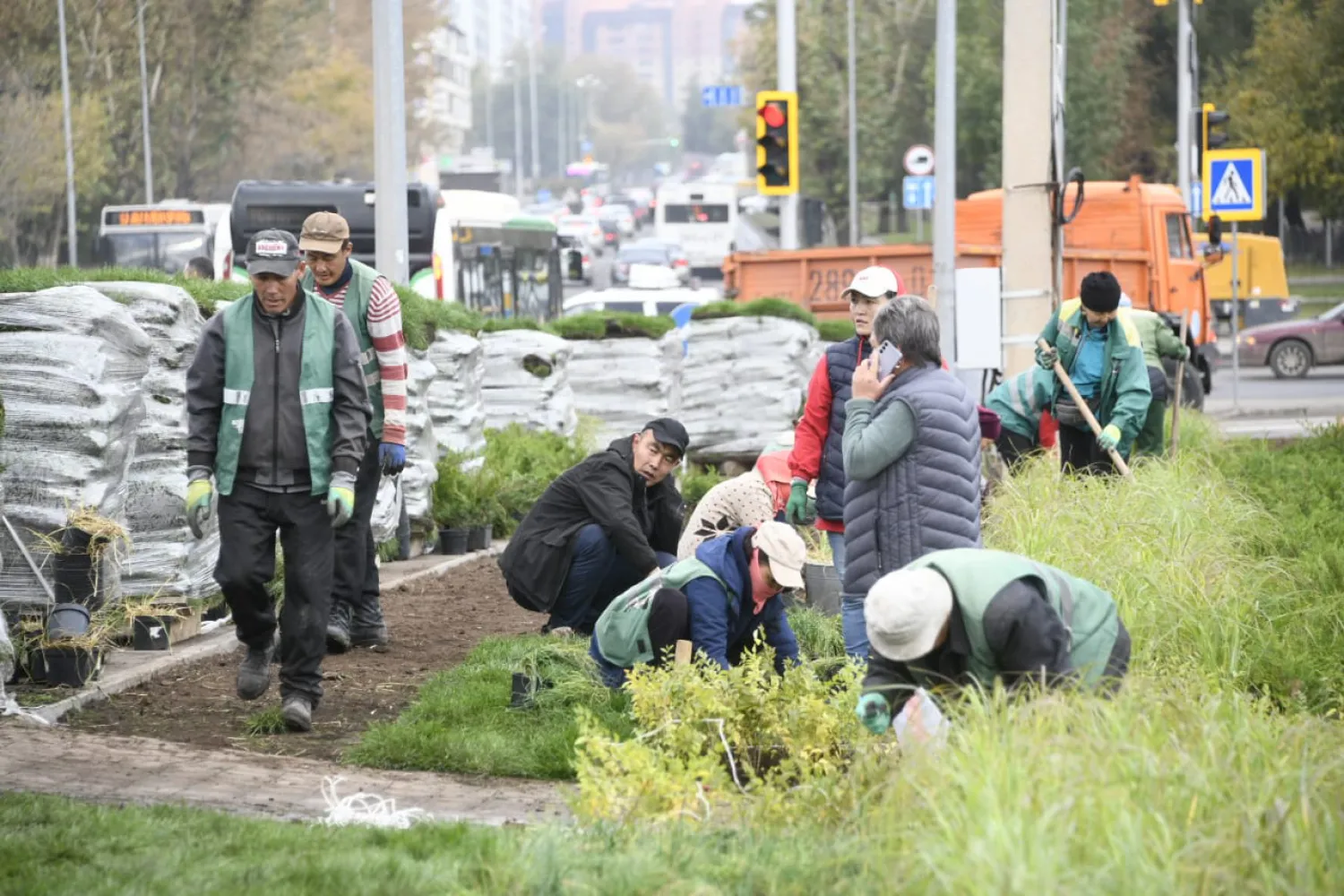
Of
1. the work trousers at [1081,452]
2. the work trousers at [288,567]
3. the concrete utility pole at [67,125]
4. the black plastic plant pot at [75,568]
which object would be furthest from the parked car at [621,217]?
the work trousers at [288,567]

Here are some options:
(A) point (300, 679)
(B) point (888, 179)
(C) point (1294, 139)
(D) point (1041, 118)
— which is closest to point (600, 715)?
(A) point (300, 679)

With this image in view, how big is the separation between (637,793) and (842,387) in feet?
9.73

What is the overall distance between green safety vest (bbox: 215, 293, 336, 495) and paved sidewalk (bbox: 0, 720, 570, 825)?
3.45ft

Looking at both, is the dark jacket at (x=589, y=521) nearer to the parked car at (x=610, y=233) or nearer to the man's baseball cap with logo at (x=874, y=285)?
the man's baseball cap with logo at (x=874, y=285)

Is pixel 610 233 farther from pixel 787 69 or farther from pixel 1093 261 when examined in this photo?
pixel 1093 261

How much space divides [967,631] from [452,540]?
805cm

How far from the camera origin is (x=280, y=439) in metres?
7.49

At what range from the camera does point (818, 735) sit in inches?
244

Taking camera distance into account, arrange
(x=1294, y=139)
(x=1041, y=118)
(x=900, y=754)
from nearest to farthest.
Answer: (x=900, y=754) < (x=1041, y=118) < (x=1294, y=139)

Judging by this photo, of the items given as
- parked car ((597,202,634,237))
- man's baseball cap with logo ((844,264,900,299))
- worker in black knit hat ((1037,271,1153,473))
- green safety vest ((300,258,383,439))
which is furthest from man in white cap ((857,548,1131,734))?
parked car ((597,202,634,237))

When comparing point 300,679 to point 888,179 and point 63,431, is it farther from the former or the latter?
point 888,179

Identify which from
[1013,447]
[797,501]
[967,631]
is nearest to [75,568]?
[797,501]

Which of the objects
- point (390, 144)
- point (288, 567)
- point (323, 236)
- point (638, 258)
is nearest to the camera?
point (288, 567)

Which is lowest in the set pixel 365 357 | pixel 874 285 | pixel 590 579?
pixel 590 579
